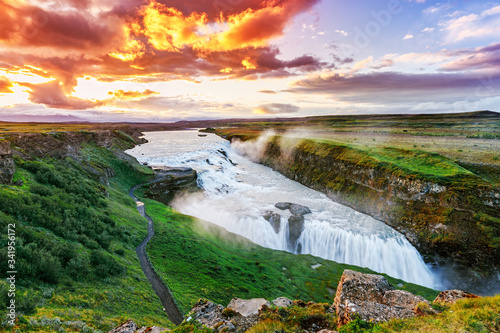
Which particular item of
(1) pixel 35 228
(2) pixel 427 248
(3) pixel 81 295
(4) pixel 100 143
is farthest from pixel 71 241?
(4) pixel 100 143

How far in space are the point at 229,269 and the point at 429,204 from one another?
124 feet

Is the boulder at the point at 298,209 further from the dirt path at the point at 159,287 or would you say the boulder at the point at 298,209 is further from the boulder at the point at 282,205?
the dirt path at the point at 159,287

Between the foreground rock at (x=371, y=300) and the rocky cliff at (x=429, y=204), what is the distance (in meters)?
30.6

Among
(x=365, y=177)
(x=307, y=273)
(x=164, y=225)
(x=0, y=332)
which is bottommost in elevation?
(x=307, y=273)

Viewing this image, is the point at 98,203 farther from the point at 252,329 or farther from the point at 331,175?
the point at 331,175

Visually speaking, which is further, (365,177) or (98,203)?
(365,177)

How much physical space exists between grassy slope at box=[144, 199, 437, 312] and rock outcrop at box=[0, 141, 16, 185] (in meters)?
16.2

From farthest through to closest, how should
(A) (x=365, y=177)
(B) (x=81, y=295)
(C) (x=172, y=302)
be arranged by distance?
1. (A) (x=365, y=177)
2. (C) (x=172, y=302)
3. (B) (x=81, y=295)

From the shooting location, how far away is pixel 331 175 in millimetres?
61062

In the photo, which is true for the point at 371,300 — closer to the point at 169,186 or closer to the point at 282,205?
the point at 282,205

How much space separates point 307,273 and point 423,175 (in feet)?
101

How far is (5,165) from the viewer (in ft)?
69.9

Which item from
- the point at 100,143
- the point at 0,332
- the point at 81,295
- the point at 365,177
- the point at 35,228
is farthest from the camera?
the point at 100,143

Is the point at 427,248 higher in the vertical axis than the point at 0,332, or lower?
lower
